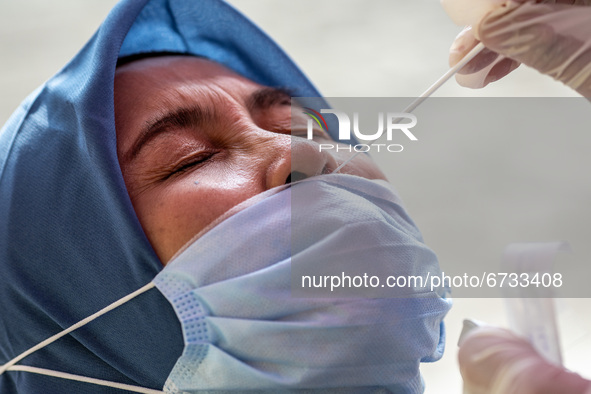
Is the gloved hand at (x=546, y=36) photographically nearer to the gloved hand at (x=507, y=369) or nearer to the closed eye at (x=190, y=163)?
the gloved hand at (x=507, y=369)

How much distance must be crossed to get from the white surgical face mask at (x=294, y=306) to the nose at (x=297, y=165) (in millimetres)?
37

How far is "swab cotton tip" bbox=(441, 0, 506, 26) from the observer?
84 centimetres

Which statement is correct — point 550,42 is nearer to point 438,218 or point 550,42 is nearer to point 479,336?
point 438,218

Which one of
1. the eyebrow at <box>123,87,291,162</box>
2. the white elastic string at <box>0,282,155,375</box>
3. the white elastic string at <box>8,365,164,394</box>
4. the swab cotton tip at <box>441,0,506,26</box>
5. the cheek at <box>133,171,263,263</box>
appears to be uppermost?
the swab cotton tip at <box>441,0,506,26</box>

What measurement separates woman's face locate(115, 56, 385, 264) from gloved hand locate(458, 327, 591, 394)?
15.3 inches

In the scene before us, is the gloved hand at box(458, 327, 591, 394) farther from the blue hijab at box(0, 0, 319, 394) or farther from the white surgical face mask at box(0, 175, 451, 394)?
the blue hijab at box(0, 0, 319, 394)

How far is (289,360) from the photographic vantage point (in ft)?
2.98

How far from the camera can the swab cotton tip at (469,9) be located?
2.75ft

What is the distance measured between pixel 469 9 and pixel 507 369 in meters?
0.48

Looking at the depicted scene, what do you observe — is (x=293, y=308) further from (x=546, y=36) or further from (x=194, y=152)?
(x=546, y=36)

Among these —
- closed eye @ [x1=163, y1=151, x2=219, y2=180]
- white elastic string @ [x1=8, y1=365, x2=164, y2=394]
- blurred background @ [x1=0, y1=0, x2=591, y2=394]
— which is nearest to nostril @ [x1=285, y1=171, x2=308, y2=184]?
closed eye @ [x1=163, y1=151, x2=219, y2=180]

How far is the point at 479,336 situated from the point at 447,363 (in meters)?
0.25

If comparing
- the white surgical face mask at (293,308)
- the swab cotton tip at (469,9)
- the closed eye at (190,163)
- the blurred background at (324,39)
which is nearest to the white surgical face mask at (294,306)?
the white surgical face mask at (293,308)

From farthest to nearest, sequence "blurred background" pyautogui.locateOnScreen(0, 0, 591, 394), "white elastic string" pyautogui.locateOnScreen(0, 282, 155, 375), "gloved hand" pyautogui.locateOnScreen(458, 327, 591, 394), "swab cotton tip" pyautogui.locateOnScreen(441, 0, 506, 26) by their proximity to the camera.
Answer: "blurred background" pyautogui.locateOnScreen(0, 0, 591, 394) < "white elastic string" pyautogui.locateOnScreen(0, 282, 155, 375) < "swab cotton tip" pyautogui.locateOnScreen(441, 0, 506, 26) < "gloved hand" pyautogui.locateOnScreen(458, 327, 591, 394)
